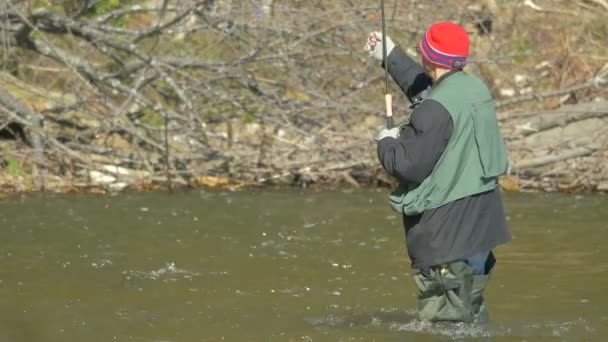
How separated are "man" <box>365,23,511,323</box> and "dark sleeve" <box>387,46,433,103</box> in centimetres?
34

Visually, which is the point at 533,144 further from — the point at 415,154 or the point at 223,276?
the point at 415,154

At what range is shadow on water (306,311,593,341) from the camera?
19.3 ft

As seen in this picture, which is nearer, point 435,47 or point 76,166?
point 435,47

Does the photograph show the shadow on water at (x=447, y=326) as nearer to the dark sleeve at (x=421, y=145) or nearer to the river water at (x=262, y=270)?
the river water at (x=262, y=270)

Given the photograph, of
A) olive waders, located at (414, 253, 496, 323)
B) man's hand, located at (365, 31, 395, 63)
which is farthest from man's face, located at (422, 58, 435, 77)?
olive waders, located at (414, 253, 496, 323)

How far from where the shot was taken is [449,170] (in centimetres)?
548

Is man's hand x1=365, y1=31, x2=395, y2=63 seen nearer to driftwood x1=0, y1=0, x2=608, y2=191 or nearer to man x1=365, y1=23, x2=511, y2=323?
man x1=365, y1=23, x2=511, y2=323

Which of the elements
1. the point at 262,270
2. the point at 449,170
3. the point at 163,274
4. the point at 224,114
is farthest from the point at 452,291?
the point at 224,114

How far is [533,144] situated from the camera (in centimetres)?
1140

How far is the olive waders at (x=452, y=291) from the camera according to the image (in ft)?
18.5

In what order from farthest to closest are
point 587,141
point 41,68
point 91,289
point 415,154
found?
point 41,68, point 587,141, point 91,289, point 415,154

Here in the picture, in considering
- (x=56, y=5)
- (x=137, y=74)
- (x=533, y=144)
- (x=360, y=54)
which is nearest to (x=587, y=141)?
(x=533, y=144)

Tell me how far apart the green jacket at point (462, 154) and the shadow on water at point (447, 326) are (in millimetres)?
690

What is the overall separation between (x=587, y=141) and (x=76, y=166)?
452 cm
